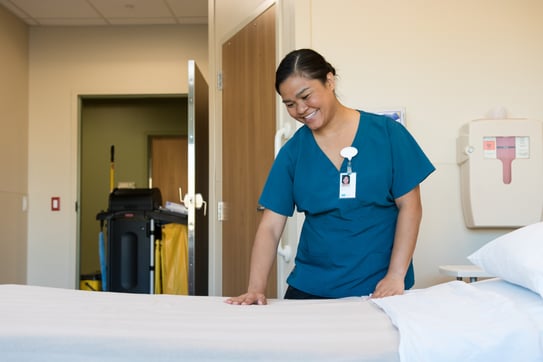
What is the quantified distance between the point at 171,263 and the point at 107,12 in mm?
2054

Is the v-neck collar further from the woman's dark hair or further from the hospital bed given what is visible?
the hospital bed

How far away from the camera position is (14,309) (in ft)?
4.09

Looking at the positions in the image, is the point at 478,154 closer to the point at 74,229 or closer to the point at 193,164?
the point at 193,164

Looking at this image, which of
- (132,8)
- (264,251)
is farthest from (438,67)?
(132,8)

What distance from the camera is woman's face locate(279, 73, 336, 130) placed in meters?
1.59

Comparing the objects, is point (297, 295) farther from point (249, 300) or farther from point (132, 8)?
point (132, 8)

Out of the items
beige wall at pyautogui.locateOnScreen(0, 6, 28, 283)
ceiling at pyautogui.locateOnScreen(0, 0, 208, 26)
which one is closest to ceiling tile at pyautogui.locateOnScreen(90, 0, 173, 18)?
ceiling at pyautogui.locateOnScreen(0, 0, 208, 26)

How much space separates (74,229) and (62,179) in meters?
0.43

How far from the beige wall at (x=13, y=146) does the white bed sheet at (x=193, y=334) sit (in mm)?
3580

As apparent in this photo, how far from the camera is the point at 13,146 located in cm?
470

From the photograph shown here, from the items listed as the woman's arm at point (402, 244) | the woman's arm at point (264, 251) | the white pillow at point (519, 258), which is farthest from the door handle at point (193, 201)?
the white pillow at point (519, 258)

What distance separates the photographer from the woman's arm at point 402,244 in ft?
4.89

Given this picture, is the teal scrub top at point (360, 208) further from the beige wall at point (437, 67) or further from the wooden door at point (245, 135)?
the wooden door at point (245, 135)

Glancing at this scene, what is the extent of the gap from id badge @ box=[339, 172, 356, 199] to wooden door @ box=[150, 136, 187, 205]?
5.42 meters
